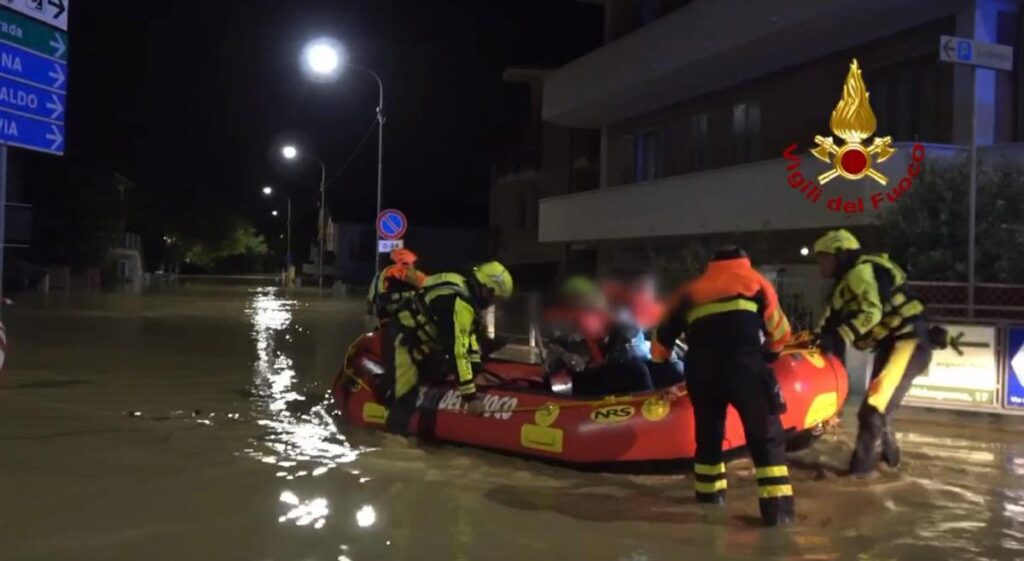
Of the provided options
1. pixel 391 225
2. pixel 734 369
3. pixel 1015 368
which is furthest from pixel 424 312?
pixel 391 225

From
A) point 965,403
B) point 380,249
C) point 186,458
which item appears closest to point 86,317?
point 380,249

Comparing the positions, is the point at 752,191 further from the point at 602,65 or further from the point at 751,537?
the point at 751,537

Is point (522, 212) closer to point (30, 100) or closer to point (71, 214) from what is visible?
point (71, 214)

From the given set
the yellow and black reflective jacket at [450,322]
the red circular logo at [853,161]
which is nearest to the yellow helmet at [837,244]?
the yellow and black reflective jacket at [450,322]

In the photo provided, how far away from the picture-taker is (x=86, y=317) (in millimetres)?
26641

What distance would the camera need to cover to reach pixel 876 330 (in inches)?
318

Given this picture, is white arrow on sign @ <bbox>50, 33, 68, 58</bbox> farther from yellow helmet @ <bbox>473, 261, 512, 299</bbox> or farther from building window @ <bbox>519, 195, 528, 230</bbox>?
building window @ <bbox>519, 195, 528, 230</bbox>

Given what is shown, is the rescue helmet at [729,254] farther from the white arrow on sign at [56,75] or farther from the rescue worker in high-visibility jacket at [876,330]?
the white arrow on sign at [56,75]

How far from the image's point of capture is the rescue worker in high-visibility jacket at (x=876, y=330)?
7930 mm

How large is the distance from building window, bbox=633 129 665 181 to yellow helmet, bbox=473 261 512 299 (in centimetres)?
1613

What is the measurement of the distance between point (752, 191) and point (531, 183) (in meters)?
22.4

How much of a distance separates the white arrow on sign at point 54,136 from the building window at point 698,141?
15073mm

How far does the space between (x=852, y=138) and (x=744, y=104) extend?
15.2 ft

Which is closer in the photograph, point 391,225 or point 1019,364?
point 1019,364
